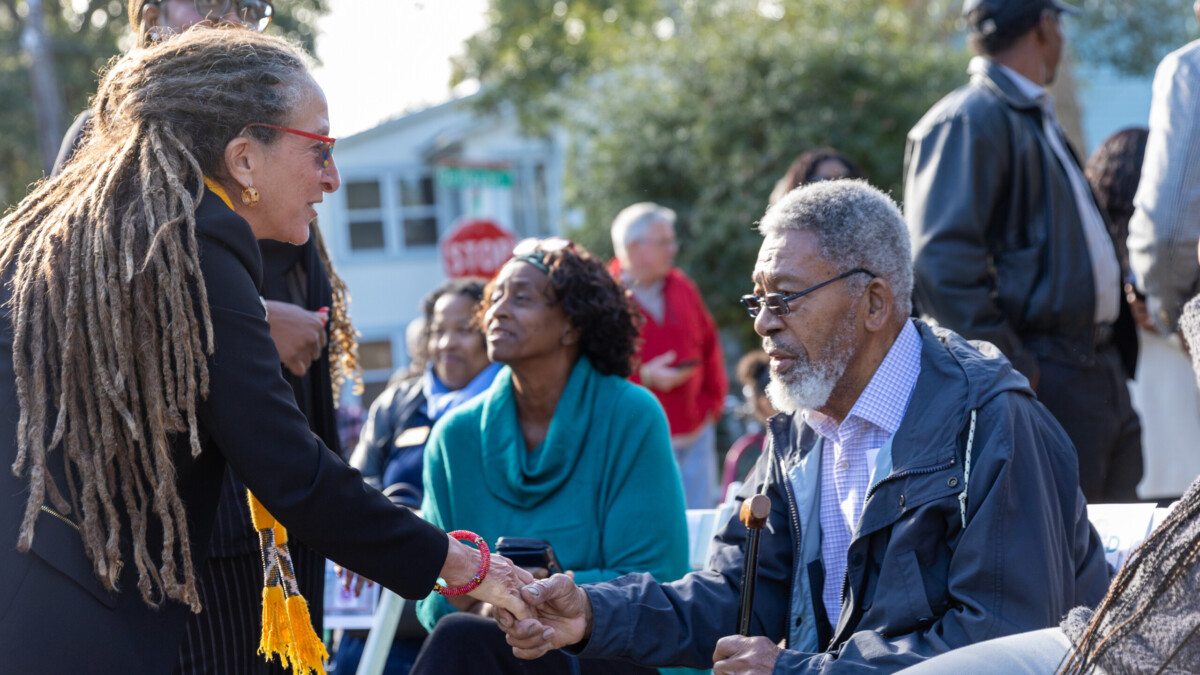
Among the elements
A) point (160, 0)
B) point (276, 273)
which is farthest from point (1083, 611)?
point (160, 0)

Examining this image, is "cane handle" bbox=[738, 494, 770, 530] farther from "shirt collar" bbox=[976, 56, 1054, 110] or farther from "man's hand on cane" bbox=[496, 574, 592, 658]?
"shirt collar" bbox=[976, 56, 1054, 110]

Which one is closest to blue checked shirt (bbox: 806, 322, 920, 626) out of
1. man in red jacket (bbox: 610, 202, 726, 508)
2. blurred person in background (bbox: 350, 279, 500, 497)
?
blurred person in background (bbox: 350, 279, 500, 497)

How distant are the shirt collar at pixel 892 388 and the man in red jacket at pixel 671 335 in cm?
436

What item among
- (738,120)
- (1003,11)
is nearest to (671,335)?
(1003,11)

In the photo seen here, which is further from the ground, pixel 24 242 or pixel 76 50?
pixel 76 50

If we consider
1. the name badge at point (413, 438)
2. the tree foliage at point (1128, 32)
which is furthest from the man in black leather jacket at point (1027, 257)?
the tree foliage at point (1128, 32)

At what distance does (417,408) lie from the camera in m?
5.87

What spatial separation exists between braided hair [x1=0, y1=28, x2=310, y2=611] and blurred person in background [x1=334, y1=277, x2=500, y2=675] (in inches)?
81.4

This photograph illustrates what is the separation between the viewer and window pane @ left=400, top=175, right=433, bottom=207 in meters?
27.1

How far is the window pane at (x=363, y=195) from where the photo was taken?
88.1 ft

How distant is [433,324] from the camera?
648 cm

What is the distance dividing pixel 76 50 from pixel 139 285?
25627mm

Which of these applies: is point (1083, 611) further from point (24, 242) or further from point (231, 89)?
point (24, 242)

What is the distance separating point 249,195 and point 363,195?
24.8 metres
